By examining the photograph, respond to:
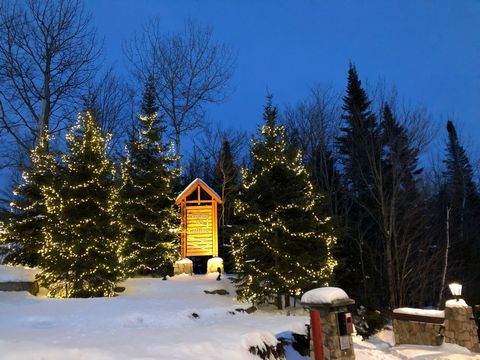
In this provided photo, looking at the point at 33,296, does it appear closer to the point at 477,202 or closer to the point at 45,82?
the point at 45,82

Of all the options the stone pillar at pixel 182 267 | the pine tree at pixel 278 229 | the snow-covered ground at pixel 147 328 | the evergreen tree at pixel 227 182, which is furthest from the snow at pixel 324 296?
the evergreen tree at pixel 227 182

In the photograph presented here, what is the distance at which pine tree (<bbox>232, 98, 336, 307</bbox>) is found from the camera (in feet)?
37.4

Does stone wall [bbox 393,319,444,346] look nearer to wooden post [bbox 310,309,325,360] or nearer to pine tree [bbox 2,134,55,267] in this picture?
wooden post [bbox 310,309,325,360]

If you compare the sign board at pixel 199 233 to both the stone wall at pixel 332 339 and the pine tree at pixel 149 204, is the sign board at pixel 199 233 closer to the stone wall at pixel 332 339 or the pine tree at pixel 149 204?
the pine tree at pixel 149 204

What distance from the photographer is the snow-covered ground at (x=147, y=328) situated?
18.4 feet

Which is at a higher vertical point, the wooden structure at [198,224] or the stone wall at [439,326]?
the wooden structure at [198,224]

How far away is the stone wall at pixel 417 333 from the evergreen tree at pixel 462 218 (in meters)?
9.51

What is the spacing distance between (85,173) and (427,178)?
18310mm

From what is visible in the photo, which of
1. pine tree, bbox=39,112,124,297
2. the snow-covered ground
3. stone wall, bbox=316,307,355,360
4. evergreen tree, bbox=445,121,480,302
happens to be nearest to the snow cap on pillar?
stone wall, bbox=316,307,355,360

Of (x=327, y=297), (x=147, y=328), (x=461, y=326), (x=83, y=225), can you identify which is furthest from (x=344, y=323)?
(x=83, y=225)

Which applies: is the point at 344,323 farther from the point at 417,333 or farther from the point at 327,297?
the point at 417,333

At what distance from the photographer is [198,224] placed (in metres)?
17.7

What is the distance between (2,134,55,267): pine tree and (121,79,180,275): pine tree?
3204mm

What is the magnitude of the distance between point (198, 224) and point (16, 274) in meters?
7.64
